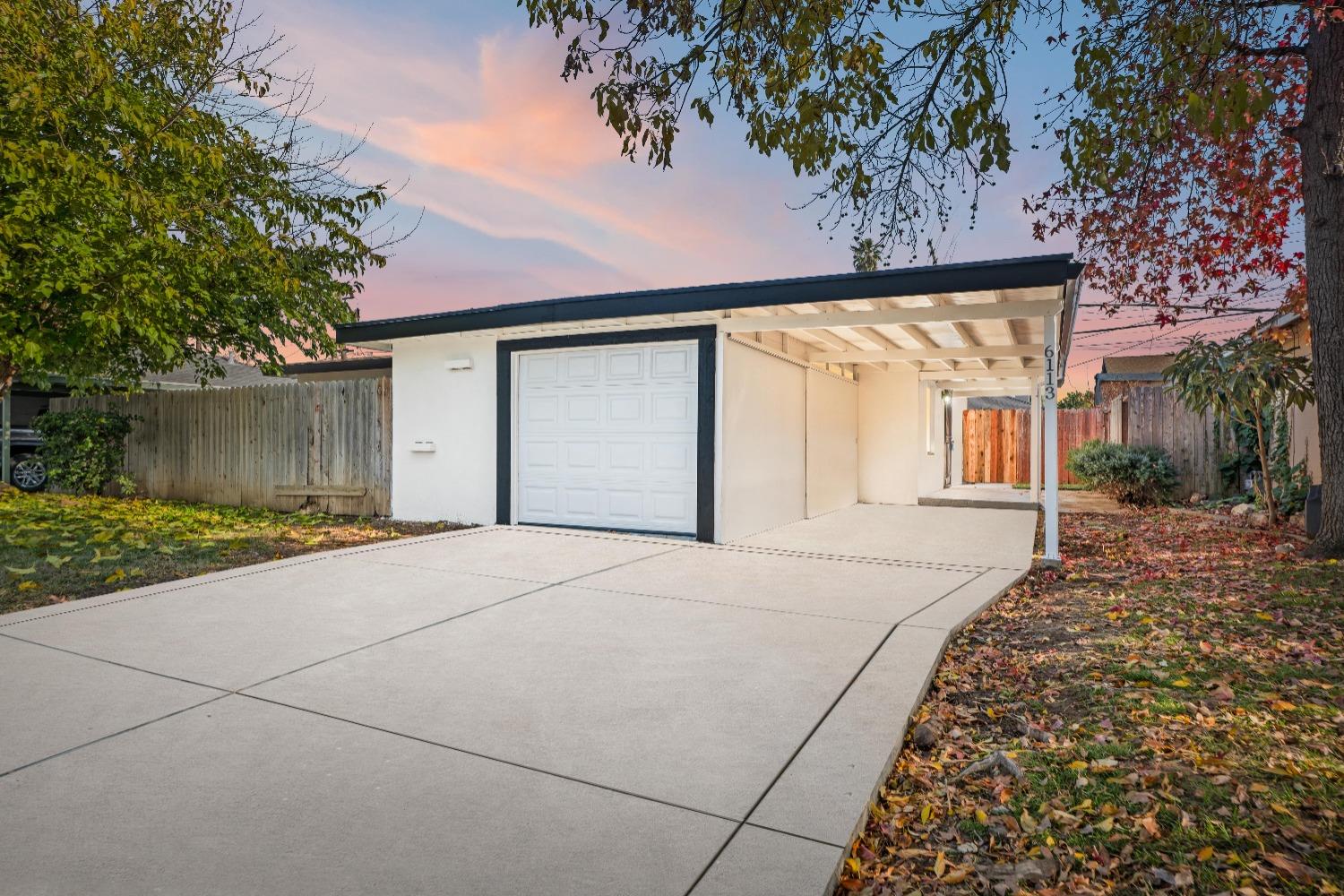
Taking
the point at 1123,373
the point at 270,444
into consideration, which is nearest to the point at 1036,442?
the point at 1123,373

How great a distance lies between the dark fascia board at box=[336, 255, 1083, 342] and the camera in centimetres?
628

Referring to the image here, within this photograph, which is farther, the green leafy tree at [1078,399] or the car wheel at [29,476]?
the green leafy tree at [1078,399]

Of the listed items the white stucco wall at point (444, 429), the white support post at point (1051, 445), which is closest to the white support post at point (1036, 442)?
the white support post at point (1051, 445)

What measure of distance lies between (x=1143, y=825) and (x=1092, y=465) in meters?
11.8

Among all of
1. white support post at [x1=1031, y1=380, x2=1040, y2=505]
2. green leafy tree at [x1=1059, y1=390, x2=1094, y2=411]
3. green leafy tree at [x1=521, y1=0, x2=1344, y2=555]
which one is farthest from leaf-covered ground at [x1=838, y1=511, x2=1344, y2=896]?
green leafy tree at [x1=1059, y1=390, x2=1094, y2=411]

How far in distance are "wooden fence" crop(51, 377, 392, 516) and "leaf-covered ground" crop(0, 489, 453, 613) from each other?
1.23 feet

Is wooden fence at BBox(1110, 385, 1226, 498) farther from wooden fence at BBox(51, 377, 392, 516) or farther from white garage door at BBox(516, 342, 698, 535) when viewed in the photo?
wooden fence at BBox(51, 377, 392, 516)

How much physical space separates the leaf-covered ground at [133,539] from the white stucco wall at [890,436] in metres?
7.83

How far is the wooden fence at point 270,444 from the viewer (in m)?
10.2

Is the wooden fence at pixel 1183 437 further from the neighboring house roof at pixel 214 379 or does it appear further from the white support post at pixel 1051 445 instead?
the neighboring house roof at pixel 214 379

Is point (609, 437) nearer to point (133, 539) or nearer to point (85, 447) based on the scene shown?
point (133, 539)

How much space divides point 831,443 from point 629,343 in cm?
476

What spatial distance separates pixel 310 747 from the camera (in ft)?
8.84

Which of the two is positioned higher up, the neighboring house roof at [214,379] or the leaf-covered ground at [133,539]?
the neighboring house roof at [214,379]
